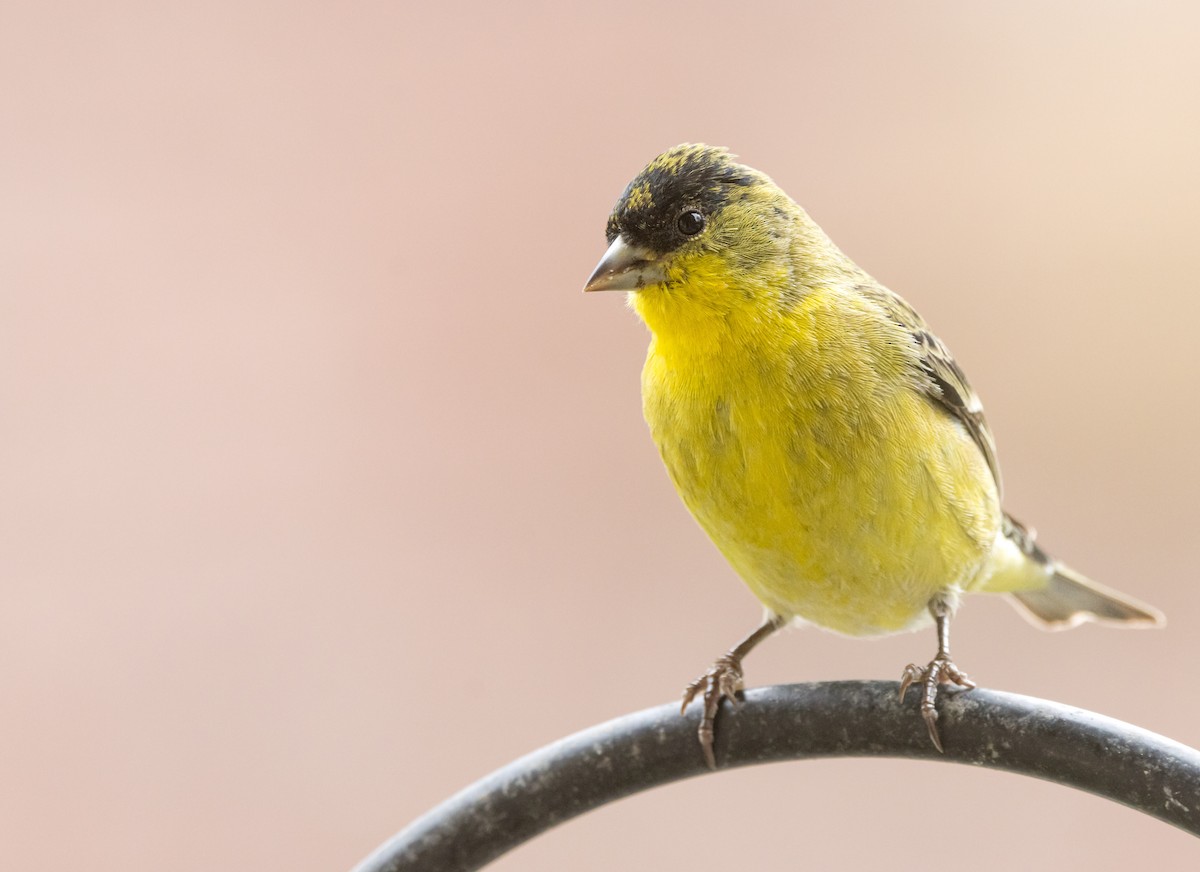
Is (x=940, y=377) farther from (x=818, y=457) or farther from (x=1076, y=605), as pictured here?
(x=1076, y=605)

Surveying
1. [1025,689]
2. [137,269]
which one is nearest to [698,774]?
[1025,689]

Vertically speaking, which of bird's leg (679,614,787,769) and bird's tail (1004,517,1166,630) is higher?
bird's tail (1004,517,1166,630)

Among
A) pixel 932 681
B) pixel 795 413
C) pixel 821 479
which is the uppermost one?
pixel 795 413

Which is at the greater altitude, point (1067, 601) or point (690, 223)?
point (690, 223)

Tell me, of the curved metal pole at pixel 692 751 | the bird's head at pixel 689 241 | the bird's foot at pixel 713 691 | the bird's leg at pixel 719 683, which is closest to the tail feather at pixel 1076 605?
the bird's leg at pixel 719 683

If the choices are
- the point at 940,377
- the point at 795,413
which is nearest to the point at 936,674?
the point at 795,413

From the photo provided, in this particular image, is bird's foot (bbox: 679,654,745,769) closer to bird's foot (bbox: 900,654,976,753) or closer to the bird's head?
bird's foot (bbox: 900,654,976,753)

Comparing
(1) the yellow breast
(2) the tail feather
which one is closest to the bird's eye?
(1) the yellow breast
